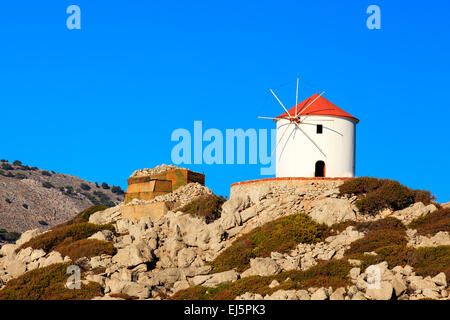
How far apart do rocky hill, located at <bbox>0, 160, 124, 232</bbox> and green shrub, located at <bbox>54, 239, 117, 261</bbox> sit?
45039 millimetres

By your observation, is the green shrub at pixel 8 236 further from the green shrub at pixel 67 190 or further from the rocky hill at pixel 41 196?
the green shrub at pixel 67 190

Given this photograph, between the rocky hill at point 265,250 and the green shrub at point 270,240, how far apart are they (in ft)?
0.18

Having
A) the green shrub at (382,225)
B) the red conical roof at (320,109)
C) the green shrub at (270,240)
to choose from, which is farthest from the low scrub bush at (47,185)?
the green shrub at (382,225)

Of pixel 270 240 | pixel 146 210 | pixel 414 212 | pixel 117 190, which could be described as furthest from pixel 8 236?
pixel 414 212

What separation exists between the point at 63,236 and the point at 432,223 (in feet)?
62.9

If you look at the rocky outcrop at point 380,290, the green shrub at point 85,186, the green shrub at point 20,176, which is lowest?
the rocky outcrop at point 380,290

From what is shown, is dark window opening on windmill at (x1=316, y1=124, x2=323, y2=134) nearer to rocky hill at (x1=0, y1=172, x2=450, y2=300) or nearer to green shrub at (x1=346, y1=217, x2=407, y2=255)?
rocky hill at (x1=0, y1=172, x2=450, y2=300)

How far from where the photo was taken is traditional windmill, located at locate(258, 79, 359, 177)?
36938 millimetres

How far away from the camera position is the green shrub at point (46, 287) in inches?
1136

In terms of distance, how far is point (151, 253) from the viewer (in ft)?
105

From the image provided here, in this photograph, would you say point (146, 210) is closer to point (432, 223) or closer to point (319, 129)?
point (319, 129)

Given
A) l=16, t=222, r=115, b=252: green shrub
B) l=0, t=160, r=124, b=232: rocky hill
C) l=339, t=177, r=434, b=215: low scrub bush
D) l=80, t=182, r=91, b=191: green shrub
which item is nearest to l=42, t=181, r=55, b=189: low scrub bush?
l=0, t=160, r=124, b=232: rocky hill
